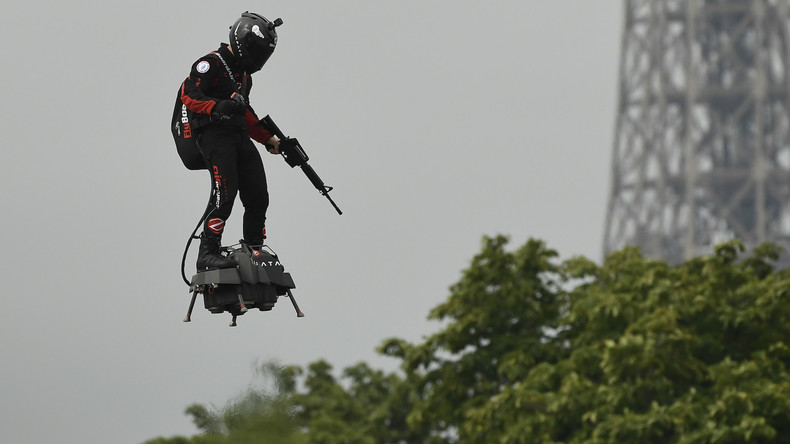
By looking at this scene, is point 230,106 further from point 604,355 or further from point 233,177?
point 604,355

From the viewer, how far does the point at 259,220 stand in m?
17.2

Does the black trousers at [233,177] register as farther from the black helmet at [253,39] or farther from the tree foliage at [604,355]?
the tree foliage at [604,355]

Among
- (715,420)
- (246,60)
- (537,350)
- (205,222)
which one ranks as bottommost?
(205,222)

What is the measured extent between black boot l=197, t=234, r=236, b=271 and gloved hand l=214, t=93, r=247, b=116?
113 centimetres

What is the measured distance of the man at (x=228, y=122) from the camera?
54.8 ft

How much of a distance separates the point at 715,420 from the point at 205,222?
2963 centimetres

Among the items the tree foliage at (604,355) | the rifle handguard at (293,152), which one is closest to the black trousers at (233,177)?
the rifle handguard at (293,152)

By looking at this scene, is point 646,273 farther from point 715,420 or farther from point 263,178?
point 263,178

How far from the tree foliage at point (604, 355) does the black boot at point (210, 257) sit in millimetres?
25083

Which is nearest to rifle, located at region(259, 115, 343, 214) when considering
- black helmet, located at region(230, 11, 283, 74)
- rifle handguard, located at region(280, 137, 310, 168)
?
rifle handguard, located at region(280, 137, 310, 168)

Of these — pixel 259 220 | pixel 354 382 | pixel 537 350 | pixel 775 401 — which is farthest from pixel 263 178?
pixel 354 382

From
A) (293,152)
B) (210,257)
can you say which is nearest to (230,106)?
(293,152)

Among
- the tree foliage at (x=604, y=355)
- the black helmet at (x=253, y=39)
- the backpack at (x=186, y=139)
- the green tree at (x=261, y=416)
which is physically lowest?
the green tree at (x=261, y=416)

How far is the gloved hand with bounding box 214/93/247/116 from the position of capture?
1664 centimetres
